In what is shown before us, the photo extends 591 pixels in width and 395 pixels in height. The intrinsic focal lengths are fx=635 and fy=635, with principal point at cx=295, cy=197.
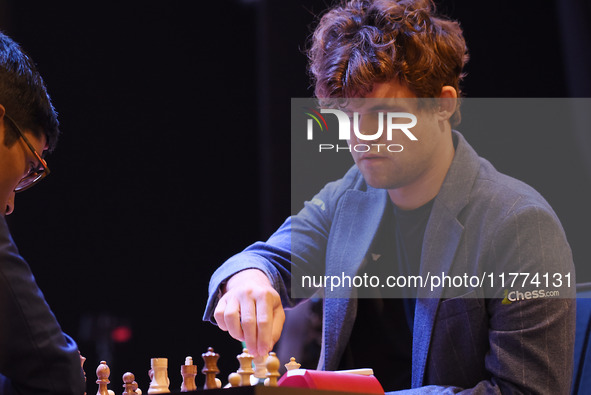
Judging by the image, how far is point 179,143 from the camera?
8.95 ft

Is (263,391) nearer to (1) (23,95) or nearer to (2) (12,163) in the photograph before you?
(2) (12,163)

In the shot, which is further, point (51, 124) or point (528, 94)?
point (528, 94)

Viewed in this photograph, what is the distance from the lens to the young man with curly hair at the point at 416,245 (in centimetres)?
162

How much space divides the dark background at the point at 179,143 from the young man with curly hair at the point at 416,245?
1.63 ft

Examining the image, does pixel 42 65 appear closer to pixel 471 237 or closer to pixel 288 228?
pixel 288 228

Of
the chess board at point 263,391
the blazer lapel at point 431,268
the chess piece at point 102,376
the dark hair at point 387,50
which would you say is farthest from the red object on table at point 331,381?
the dark hair at point 387,50

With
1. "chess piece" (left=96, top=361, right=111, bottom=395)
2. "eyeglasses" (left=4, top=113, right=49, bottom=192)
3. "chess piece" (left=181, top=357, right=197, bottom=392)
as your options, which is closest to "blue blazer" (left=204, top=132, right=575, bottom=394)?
"chess piece" (left=181, top=357, right=197, bottom=392)

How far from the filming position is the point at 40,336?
3.82 feet

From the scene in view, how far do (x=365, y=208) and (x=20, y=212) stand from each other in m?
1.38

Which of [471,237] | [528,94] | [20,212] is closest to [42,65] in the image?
[20,212]

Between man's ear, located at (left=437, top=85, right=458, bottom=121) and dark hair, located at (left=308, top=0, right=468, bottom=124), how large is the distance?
3 centimetres

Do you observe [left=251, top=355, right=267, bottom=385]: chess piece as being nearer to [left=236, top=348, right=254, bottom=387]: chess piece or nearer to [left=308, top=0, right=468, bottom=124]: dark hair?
[left=236, top=348, right=254, bottom=387]: chess piece

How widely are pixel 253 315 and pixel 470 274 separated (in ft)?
2.11

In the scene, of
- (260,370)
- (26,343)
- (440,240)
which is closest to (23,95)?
(26,343)
